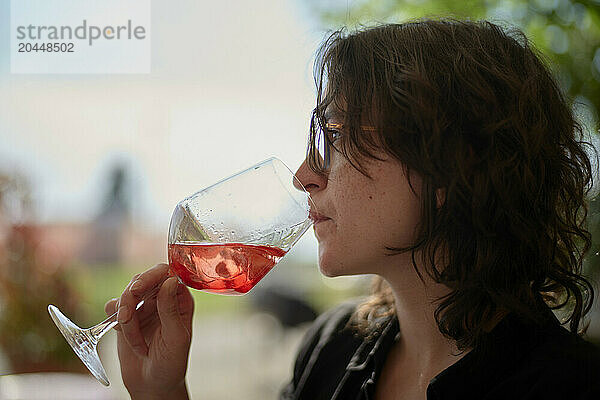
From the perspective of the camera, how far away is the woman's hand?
Result: 890 mm

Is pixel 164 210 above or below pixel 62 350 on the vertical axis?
above

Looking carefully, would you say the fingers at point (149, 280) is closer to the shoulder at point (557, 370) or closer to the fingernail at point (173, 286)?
the fingernail at point (173, 286)

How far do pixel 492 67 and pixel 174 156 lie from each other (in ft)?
4.07

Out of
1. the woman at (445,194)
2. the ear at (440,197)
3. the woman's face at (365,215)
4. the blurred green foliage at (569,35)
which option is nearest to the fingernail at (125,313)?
the woman at (445,194)

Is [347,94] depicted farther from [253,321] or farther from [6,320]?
[253,321]

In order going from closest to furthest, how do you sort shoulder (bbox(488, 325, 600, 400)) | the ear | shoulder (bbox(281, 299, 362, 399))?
shoulder (bbox(488, 325, 600, 400)), the ear, shoulder (bbox(281, 299, 362, 399))

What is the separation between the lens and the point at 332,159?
2.84ft

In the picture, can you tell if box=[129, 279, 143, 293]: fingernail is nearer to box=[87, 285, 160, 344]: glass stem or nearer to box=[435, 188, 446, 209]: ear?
box=[87, 285, 160, 344]: glass stem

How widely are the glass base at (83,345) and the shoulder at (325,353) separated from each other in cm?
36

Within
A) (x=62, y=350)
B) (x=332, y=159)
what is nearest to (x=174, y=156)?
(x=62, y=350)

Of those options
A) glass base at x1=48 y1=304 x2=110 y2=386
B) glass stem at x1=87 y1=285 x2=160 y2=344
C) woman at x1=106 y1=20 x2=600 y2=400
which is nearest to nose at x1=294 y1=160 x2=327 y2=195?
woman at x1=106 y1=20 x2=600 y2=400

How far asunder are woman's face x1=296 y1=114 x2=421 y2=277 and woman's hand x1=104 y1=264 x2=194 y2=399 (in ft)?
0.81

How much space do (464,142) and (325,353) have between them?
47cm

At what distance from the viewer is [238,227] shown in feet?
2.57
